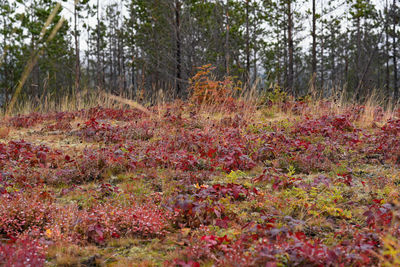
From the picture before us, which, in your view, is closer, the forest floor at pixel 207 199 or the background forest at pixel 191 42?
the forest floor at pixel 207 199

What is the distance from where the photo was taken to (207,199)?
3416mm

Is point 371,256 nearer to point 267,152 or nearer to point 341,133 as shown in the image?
point 267,152

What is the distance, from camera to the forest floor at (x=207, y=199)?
2508mm

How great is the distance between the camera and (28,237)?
278 cm

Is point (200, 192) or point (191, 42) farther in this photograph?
point (191, 42)

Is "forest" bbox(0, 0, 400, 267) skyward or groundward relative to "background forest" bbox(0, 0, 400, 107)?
groundward

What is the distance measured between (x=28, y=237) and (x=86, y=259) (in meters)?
0.60

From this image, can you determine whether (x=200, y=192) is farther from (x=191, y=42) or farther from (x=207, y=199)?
(x=191, y=42)

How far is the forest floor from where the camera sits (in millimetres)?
2508

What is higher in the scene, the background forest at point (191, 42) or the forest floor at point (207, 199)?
the background forest at point (191, 42)

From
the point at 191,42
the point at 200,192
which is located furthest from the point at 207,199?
the point at 191,42

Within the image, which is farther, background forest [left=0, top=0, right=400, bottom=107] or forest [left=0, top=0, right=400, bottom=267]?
background forest [left=0, top=0, right=400, bottom=107]

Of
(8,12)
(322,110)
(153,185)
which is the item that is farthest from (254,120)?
(8,12)

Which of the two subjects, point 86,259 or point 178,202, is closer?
point 86,259
